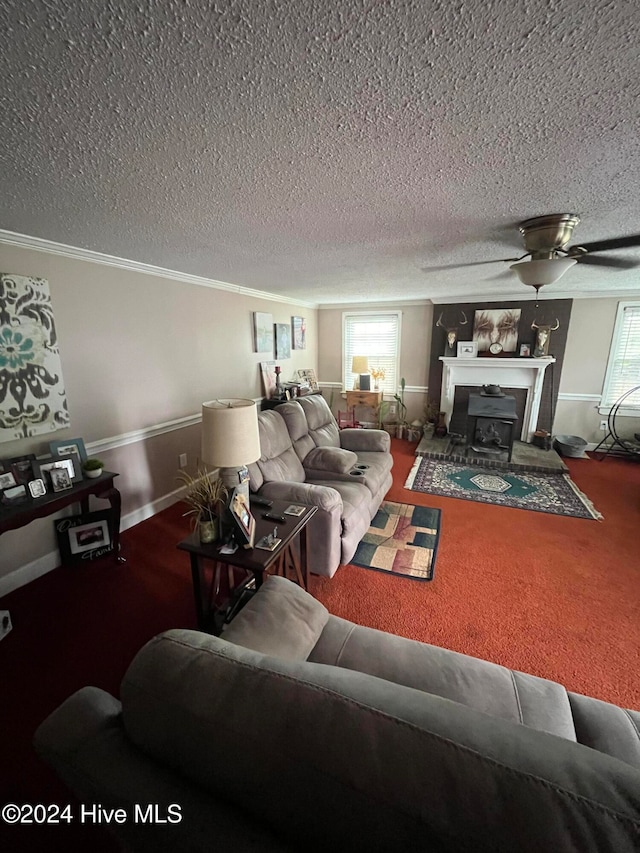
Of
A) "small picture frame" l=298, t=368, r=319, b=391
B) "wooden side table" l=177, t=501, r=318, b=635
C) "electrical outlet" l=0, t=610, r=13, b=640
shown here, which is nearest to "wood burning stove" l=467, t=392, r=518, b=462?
"small picture frame" l=298, t=368, r=319, b=391

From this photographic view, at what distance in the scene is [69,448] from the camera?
7.75ft

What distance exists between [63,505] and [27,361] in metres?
0.94

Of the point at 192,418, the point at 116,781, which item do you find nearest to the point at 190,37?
the point at 116,781

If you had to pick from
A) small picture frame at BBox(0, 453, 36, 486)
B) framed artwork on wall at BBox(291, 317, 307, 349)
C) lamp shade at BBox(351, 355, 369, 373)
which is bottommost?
small picture frame at BBox(0, 453, 36, 486)

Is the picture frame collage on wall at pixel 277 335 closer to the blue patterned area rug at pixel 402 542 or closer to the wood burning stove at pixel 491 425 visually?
the blue patterned area rug at pixel 402 542

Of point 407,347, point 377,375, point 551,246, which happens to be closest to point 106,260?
point 551,246

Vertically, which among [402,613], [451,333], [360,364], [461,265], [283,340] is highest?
[461,265]

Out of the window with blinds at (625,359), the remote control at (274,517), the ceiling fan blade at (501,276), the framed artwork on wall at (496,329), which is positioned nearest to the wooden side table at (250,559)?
the remote control at (274,517)

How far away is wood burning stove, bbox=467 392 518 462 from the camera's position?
448 cm

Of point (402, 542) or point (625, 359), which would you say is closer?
point (402, 542)

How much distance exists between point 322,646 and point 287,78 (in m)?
1.77

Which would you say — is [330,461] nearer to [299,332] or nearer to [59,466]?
[59,466]

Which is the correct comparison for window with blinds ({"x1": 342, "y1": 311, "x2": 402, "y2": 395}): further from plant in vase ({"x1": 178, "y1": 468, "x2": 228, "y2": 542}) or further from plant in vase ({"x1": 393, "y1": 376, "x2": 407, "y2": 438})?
plant in vase ({"x1": 178, "y1": 468, "x2": 228, "y2": 542})

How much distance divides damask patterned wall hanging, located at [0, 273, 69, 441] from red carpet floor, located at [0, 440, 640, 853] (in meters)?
1.09
